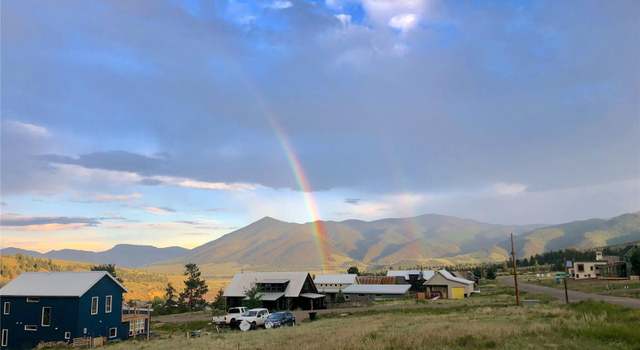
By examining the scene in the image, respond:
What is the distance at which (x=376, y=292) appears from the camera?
10431cm

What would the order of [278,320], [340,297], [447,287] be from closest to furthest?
[278,320]
[447,287]
[340,297]

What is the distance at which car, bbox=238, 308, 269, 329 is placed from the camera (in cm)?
4731

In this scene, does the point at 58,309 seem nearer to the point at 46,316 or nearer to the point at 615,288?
the point at 46,316

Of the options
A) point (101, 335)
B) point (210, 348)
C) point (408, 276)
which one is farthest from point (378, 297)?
point (210, 348)

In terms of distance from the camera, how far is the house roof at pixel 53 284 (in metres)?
51.6

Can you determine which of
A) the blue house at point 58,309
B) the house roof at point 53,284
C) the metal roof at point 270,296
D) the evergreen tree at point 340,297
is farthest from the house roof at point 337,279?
the house roof at point 53,284

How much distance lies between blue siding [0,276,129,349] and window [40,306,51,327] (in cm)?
35

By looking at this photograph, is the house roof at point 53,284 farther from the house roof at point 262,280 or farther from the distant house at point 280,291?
the house roof at point 262,280

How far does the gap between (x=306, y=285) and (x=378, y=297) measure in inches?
1117

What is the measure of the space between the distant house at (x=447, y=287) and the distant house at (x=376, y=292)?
8452mm

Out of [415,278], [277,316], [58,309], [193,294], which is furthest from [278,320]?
[415,278]

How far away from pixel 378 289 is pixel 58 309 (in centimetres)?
6979

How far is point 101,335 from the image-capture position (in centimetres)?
5244

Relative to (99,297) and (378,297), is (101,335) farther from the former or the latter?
(378,297)
